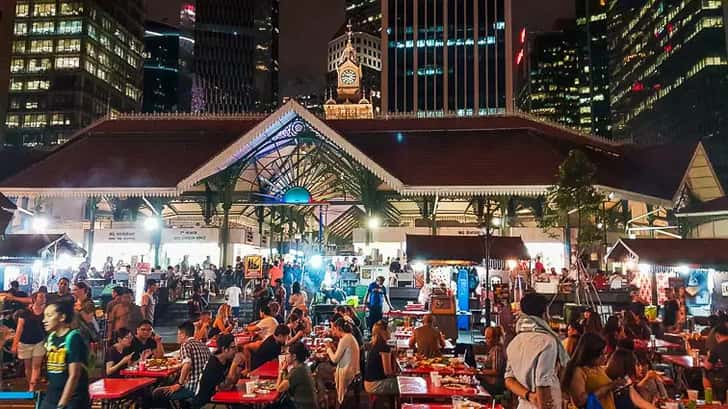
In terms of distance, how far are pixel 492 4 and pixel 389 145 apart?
70.8m

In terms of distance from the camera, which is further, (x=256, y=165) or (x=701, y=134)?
(x=701, y=134)

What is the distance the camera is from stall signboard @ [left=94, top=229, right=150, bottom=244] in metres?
25.0

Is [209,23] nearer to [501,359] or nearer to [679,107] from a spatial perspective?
[679,107]

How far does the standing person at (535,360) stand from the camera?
178 inches

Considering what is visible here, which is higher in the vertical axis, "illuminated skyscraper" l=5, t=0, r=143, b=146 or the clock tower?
"illuminated skyscraper" l=5, t=0, r=143, b=146

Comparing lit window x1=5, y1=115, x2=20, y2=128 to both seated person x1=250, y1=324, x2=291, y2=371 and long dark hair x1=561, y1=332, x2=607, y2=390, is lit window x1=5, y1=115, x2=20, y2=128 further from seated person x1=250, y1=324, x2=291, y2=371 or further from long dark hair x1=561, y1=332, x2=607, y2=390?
long dark hair x1=561, y1=332, x2=607, y2=390

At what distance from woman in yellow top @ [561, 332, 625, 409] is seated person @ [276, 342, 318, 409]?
3120 millimetres

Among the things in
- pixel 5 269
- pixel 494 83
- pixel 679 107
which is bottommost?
pixel 5 269

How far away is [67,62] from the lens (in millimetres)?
80688

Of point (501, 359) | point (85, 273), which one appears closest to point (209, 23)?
point (85, 273)

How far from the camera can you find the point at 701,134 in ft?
246

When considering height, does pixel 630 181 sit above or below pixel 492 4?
below

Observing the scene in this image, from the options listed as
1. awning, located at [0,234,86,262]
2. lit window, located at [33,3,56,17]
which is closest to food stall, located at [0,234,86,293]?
awning, located at [0,234,86,262]

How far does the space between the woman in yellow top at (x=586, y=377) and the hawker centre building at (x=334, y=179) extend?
17603mm
